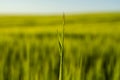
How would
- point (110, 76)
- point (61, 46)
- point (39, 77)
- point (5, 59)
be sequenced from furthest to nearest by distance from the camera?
→ point (5, 59)
point (110, 76)
point (39, 77)
point (61, 46)

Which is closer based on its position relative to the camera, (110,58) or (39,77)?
(39,77)

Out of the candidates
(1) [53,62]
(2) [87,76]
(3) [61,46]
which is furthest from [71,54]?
(3) [61,46]

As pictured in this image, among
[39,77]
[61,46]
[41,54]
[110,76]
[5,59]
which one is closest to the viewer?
[61,46]

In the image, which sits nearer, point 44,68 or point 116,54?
point 44,68

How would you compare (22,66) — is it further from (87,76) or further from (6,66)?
(87,76)

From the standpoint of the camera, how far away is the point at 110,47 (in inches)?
66.1

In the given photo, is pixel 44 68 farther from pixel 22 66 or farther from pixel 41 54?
pixel 41 54

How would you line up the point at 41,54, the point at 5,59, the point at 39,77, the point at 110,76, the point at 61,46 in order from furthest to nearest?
the point at 41,54
the point at 5,59
the point at 110,76
the point at 39,77
the point at 61,46

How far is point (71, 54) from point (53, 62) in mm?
115

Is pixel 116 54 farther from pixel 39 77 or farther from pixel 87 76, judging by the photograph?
pixel 39 77

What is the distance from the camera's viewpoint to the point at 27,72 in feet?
4.08

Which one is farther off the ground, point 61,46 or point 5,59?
A: point 61,46

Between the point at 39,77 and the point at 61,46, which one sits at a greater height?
the point at 61,46

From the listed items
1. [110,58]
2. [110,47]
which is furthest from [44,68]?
[110,47]
